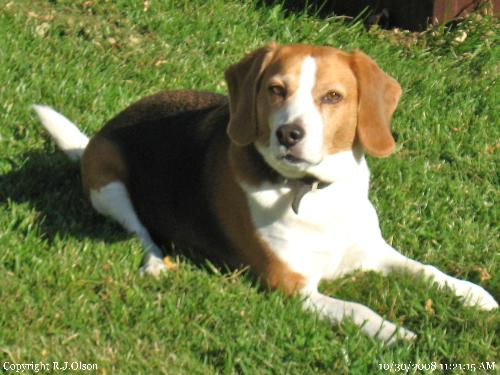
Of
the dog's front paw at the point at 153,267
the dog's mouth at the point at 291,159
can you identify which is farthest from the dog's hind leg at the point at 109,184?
the dog's mouth at the point at 291,159

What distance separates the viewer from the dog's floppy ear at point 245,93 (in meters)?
4.98

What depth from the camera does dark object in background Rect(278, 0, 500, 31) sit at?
27.2 feet

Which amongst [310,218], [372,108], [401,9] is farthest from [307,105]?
[401,9]

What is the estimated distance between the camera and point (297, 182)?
16.6 feet

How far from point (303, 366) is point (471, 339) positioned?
0.80 metres

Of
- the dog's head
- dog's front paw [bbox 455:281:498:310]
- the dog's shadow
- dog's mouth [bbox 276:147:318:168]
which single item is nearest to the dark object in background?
the dog's shadow

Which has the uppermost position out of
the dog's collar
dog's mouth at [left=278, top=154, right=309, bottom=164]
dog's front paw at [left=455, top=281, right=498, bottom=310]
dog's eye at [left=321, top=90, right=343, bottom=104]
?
dog's eye at [left=321, top=90, right=343, bottom=104]

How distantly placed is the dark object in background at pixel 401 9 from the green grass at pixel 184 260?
133 millimetres

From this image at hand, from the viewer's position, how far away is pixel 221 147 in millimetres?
5430

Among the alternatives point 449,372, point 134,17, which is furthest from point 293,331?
point 134,17

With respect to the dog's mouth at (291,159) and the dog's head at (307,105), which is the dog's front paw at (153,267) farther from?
the dog's mouth at (291,159)

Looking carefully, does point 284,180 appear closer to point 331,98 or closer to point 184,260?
point 331,98

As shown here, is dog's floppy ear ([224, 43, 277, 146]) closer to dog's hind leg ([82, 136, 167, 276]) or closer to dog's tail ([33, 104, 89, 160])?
dog's hind leg ([82, 136, 167, 276])

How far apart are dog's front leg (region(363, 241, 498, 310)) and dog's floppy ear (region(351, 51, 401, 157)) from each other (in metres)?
0.62
